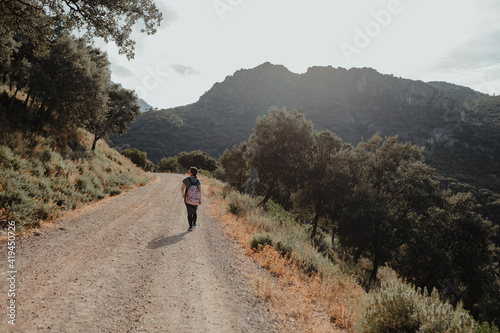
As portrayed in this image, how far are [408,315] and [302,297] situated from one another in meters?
2.13

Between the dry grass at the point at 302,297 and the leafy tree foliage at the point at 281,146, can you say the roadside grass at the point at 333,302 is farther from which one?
the leafy tree foliage at the point at 281,146

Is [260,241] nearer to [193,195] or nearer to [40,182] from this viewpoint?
[193,195]

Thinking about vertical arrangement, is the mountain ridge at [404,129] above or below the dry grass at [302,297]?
above

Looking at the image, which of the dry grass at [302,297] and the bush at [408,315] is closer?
the bush at [408,315]

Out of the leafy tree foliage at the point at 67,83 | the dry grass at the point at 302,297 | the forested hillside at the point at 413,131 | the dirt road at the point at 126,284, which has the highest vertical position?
the forested hillside at the point at 413,131

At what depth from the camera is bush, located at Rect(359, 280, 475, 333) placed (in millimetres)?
3211

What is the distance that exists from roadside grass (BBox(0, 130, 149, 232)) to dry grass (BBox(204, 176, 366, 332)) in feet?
23.9

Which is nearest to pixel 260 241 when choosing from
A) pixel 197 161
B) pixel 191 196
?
pixel 191 196

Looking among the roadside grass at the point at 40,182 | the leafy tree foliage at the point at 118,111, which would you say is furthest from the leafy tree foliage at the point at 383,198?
the leafy tree foliage at the point at 118,111

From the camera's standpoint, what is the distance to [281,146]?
914 inches

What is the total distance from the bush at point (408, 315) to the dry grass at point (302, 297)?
0.47 meters

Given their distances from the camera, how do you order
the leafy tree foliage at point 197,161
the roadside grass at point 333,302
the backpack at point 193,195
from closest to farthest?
the roadside grass at point 333,302 < the backpack at point 193,195 < the leafy tree foliage at point 197,161

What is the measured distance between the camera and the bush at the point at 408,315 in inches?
126

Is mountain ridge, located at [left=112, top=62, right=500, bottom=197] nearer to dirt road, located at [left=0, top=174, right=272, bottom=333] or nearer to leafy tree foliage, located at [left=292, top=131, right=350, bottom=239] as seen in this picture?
leafy tree foliage, located at [left=292, top=131, right=350, bottom=239]
